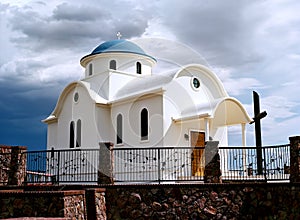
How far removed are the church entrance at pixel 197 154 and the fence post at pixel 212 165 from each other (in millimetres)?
2367

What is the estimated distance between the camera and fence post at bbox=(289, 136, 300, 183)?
11828mm

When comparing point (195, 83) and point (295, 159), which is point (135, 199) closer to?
point (295, 159)

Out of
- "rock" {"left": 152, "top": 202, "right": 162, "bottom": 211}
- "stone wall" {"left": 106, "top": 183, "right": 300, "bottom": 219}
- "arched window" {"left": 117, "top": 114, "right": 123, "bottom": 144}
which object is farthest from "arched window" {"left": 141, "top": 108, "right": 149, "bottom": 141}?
"rock" {"left": 152, "top": 202, "right": 162, "bottom": 211}

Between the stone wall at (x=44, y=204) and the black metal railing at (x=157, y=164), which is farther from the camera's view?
the black metal railing at (x=157, y=164)

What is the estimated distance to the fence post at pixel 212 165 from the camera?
1271 centimetres

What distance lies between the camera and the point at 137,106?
1859 cm

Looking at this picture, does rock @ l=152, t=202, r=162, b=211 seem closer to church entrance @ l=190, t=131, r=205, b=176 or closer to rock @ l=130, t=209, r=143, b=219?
rock @ l=130, t=209, r=143, b=219

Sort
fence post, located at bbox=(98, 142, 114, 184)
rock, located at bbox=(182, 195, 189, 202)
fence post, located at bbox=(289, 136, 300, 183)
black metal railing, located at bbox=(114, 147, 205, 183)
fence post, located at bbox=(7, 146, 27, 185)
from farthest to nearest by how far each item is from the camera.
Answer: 1. black metal railing, located at bbox=(114, 147, 205, 183)
2. fence post, located at bbox=(7, 146, 27, 185)
3. fence post, located at bbox=(98, 142, 114, 184)
4. rock, located at bbox=(182, 195, 189, 202)
5. fence post, located at bbox=(289, 136, 300, 183)

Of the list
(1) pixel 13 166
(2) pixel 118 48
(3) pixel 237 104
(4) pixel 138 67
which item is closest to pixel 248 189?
(3) pixel 237 104

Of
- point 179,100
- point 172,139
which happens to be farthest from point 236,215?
point 179,100

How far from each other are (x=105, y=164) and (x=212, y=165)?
350 cm

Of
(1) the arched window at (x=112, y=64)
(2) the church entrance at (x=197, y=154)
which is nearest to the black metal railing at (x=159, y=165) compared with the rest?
(2) the church entrance at (x=197, y=154)

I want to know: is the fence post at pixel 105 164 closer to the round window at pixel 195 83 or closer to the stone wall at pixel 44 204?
the stone wall at pixel 44 204

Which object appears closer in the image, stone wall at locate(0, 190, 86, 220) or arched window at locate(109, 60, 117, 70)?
stone wall at locate(0, 190, 86, 220)
